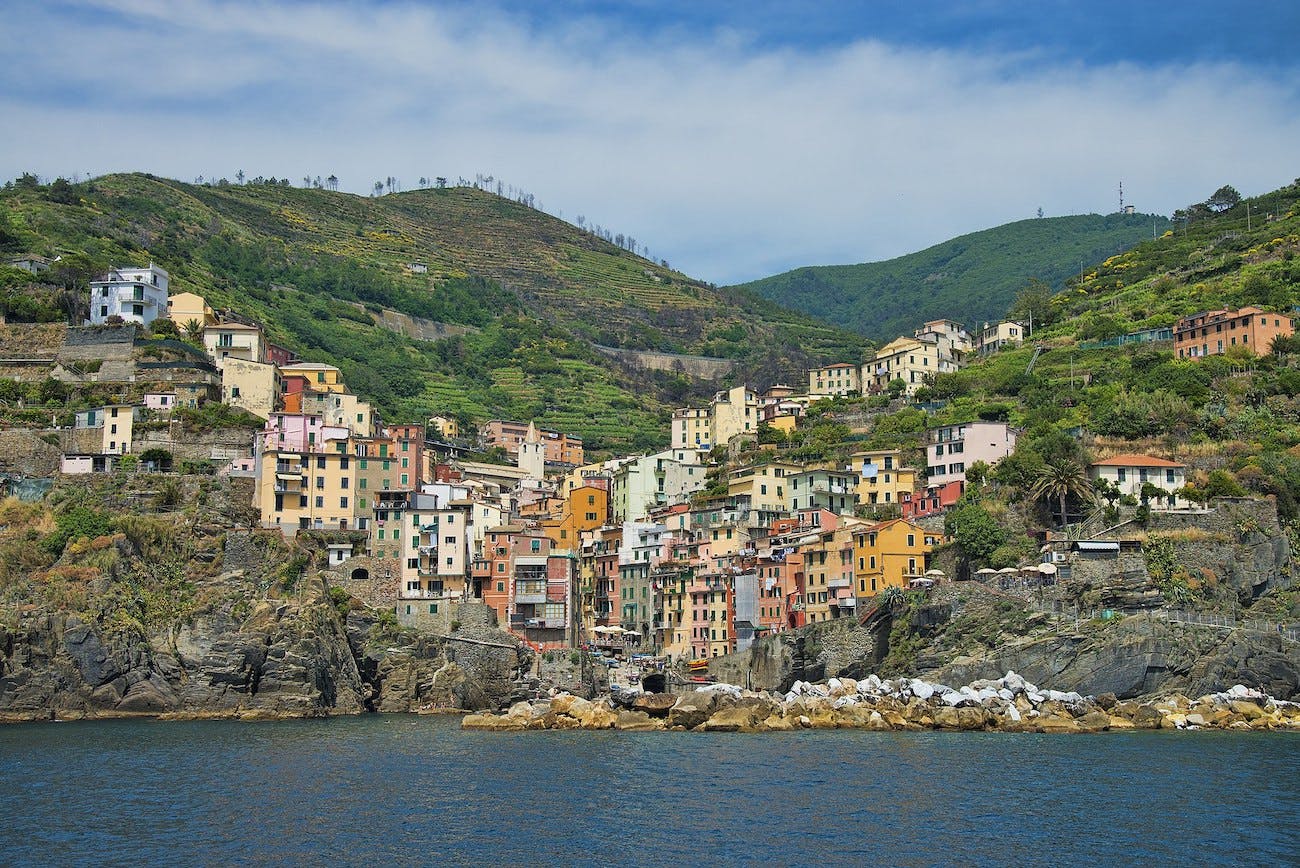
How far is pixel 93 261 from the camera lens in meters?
107

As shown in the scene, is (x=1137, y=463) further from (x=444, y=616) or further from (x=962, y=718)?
(x=444, y=616)

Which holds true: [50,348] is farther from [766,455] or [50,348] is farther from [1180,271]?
[1180,271]

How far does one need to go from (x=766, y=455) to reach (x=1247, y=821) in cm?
5962

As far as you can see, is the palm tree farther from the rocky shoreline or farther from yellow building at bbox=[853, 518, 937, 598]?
the rocky shoreline

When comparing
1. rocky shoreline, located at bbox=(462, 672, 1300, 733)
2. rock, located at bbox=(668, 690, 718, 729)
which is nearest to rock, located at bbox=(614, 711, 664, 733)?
rocky shoreline, located at bbox=(462, 672, 1300, 733)

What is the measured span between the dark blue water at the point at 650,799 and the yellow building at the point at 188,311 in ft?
146

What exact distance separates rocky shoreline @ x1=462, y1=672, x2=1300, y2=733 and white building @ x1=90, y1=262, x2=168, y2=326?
4497 centimetres

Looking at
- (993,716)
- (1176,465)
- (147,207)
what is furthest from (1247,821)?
(147,207)

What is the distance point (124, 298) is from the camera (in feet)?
320

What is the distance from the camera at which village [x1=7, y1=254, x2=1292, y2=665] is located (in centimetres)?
7756

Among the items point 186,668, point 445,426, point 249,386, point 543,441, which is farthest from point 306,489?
point 445,426

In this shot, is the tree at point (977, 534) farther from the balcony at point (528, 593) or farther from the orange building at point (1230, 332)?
the orange building at point (1230, 332)

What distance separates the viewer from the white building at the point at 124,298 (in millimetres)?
97031

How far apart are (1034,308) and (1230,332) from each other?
31.0 m
